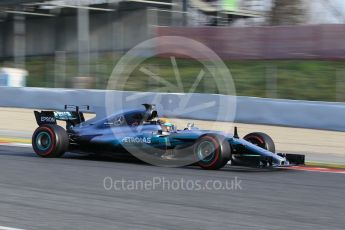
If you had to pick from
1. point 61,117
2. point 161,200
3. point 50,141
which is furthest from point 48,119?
point 161,200

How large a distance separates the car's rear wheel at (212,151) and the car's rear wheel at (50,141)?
240 centimetres

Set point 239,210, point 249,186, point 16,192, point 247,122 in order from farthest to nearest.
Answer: point 247,122, point 249,186, point 16,192, point 239,210

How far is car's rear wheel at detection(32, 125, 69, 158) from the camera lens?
10.9m

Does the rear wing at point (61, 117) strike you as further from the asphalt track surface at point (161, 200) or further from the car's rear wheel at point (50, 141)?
the asphalt track surface at point (161, 200)

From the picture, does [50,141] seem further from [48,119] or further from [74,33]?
[74,33]

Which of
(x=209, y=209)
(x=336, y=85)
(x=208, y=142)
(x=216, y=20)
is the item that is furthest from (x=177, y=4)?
(x=209, y=209)

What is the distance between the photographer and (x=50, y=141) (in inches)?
433

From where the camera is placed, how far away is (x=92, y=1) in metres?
31.7

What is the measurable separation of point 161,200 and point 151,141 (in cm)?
263

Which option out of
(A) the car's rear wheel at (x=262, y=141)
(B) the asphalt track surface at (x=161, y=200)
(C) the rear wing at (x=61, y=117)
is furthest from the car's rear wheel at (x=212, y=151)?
(C) the rear wing at (x=61, y=117)

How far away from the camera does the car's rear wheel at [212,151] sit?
9.41 metres

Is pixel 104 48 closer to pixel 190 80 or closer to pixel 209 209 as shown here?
pixel 190 80

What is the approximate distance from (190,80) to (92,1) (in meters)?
12.8

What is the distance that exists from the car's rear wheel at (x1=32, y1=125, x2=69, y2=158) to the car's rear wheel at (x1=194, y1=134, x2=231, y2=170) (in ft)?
7.86
